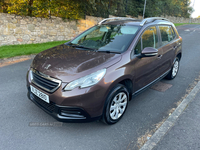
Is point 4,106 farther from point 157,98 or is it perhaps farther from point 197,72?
point 197,72

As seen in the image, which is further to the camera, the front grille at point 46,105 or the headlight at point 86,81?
the front grille at point 46,105

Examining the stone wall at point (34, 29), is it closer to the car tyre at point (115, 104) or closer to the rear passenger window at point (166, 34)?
the rear passenger window at point (166, 34)

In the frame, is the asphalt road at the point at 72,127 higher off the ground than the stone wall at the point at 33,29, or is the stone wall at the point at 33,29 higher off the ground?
the stone wall at the point at 33,29

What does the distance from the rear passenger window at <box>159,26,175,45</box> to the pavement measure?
1673mm

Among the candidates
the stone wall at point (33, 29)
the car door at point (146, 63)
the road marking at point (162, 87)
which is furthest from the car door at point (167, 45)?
the stone wall at point (33, 29)

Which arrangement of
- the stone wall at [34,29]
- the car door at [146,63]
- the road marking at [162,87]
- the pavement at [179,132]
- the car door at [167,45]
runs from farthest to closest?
the stone wall at [34,29]
the road marking at [162,87]
the car door at [167,45]
the car door at [146,63]
the pavement at [179,132]

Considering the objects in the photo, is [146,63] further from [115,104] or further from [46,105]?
[46,105]

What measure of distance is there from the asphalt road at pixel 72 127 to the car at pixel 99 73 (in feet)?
1.01

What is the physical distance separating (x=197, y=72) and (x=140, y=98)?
3.34 m

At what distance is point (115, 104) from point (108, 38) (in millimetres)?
1502

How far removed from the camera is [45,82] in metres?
2.55

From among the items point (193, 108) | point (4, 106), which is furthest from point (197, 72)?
point (4, 106)

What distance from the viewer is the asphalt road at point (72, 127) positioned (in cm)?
242

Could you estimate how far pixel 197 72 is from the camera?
589 centimetres
